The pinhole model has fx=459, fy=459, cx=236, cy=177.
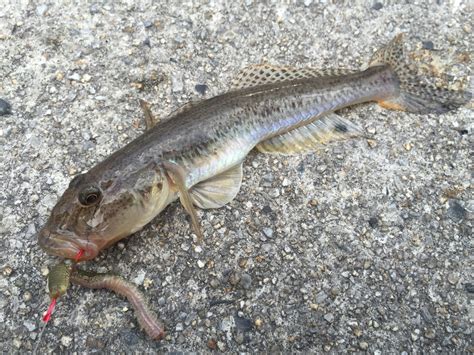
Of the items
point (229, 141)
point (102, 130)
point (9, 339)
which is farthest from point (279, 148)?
point (9, 339)

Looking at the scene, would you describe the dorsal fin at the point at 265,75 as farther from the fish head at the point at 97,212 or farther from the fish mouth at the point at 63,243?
the fish mouth at the point at 63,243

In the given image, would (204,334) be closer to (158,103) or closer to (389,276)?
(389,276)

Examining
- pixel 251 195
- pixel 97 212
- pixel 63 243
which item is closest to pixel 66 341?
pixel 63 243

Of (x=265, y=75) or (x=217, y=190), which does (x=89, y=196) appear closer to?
(x=217, y=190)

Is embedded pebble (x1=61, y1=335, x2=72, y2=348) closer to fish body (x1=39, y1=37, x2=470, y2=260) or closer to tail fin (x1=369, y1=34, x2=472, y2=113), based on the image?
fish body (x1=39, y1=37, x2=470, y2=260)

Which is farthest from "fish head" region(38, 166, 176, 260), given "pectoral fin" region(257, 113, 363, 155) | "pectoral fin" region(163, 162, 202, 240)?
"pectoral fin" region(257, 113, 363, 155)

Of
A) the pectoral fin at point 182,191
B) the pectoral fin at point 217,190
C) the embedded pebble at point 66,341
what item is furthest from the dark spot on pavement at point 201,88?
Result: the embedded pebble at point 66,341
